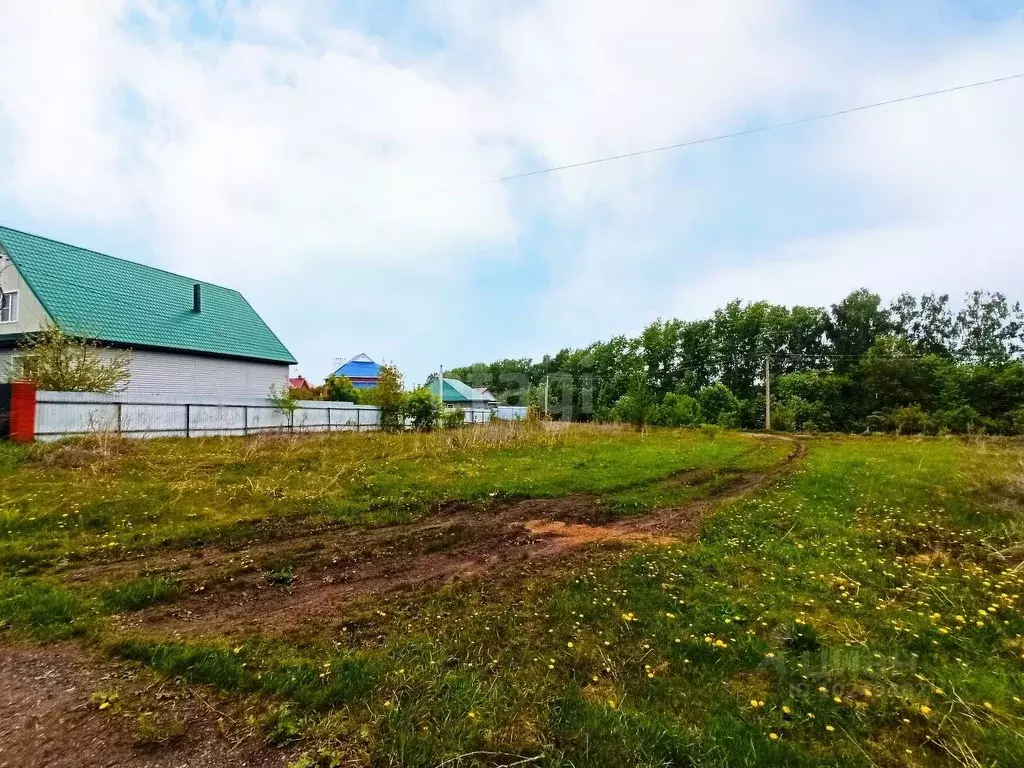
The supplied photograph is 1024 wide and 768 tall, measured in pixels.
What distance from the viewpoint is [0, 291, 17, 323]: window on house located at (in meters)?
18.6

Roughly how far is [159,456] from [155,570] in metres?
8.19

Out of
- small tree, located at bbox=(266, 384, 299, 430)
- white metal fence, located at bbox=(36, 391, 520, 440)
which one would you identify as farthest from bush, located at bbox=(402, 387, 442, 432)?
small tree, located at bbox=(266, 384, 299, 430)

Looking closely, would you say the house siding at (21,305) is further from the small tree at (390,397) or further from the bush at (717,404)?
the bush at (717,404)

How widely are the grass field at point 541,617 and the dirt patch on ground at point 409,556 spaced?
0.04 m

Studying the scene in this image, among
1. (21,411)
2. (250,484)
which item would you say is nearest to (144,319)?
(21,411)

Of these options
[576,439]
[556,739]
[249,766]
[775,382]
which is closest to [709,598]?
[556,739]

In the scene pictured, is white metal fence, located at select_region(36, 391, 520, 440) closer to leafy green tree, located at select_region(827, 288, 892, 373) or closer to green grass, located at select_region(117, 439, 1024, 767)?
green grass, located at select_region(117, 439, 1024, 767)

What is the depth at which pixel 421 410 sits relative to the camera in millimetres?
25672

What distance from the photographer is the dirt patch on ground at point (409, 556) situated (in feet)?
12.3

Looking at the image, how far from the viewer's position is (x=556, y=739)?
2.44 metres

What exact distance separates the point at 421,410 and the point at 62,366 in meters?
14.3

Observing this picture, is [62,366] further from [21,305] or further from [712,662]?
[712,662]

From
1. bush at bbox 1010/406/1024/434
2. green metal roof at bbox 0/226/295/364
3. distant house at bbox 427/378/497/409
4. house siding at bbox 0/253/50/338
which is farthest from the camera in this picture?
distant house at bbox 427/378/497/409

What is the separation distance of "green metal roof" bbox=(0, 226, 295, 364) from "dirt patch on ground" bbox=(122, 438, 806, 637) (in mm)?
17697
